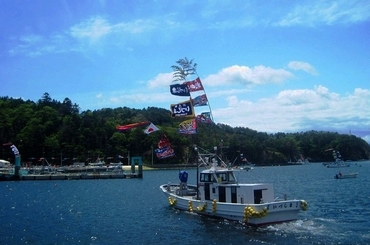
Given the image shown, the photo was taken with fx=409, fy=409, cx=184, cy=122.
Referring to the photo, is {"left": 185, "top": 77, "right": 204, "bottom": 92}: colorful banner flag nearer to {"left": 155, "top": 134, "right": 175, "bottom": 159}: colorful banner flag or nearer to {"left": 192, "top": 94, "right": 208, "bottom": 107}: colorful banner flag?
{"left": 192, "top": 94, "right": 208, "bottom": 107}: colorful banner flag

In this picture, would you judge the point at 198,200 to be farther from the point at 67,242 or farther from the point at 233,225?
the point at 67,242

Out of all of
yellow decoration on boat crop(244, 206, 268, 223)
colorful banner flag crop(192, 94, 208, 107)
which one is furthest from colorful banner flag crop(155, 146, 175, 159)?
yellow decoration on boat crop(244, 206, 268, 223)

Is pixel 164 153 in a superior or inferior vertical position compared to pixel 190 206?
superior

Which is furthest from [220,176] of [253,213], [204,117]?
[253,213]

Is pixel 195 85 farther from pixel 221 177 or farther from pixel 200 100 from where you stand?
Answer: pixel 221 177

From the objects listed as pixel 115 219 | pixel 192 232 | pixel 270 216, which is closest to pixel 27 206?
pixel 115 219

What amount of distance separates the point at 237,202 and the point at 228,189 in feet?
4.91

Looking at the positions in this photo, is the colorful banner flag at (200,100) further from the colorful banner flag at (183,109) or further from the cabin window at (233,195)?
the cabin window at (233,195)

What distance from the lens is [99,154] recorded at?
187000 millimetres

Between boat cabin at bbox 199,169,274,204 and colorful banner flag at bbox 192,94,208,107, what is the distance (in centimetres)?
677

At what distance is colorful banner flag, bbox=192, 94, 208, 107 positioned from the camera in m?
41.2

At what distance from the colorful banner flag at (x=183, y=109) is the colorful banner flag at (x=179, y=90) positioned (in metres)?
0.93

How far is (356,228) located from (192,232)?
44.3 ft

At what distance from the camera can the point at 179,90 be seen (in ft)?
135
